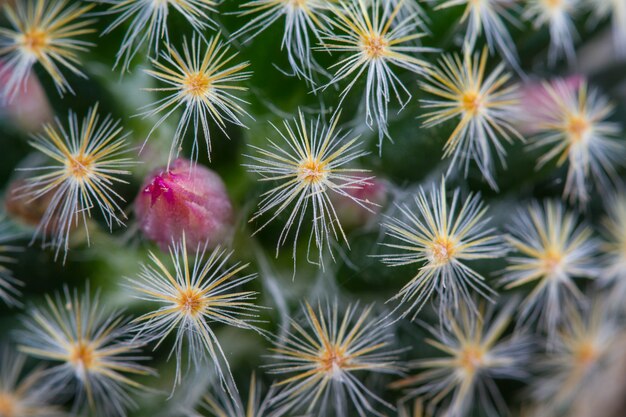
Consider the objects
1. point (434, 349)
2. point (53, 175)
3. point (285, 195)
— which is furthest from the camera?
point (434, 349)

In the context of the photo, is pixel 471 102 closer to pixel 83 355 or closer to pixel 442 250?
pixel 442 250

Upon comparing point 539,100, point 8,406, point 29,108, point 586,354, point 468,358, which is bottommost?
point 8,406

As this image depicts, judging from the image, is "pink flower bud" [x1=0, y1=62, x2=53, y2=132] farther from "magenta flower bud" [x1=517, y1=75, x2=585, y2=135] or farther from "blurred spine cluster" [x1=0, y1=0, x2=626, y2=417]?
"magenta flower bud" [x1=517, y1=75, x2=585, y2=135]

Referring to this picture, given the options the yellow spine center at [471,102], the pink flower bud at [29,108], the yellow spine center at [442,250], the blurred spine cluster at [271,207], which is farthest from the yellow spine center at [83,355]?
the yellow spine center at [471,102]

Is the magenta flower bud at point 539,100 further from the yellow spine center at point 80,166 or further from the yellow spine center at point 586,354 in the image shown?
the yellow spine center at point 80,166

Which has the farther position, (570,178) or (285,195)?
(570,178)

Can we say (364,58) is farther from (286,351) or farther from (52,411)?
(52,411)

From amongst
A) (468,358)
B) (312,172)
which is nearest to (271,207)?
(312,172)

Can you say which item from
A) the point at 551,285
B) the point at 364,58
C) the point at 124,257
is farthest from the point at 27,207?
the point at 551,285
